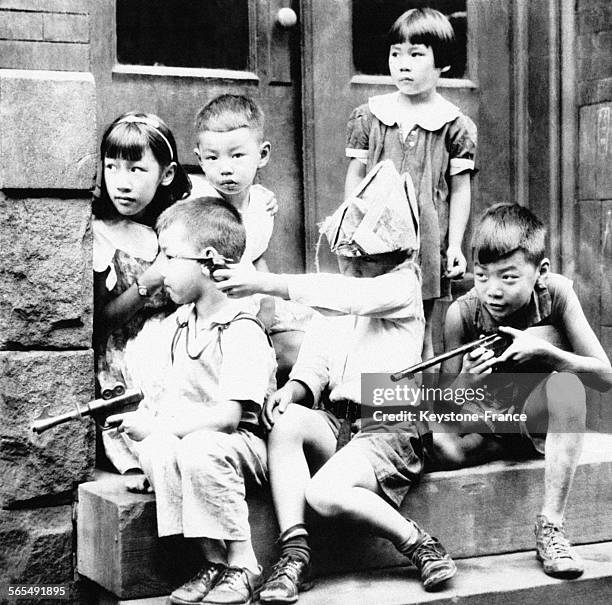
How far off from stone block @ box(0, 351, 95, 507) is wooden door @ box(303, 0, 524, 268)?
1.03 m

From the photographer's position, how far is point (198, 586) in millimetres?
2693

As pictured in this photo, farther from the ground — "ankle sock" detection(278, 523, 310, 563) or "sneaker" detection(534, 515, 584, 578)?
"ankle sock" detection(278, 523, 310, 563)

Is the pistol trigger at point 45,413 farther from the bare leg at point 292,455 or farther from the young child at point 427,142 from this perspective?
the young child at point 427,142

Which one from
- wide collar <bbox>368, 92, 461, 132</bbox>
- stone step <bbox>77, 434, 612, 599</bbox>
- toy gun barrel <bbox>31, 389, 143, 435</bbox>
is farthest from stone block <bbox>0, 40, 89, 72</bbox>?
stone step <bbox>77, 434, 612, 599</bbox>

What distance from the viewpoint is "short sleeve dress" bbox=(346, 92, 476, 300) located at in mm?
3529

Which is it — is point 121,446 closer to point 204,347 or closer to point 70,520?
point 70,520

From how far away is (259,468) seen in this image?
9.36 ft

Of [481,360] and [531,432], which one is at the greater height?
[481,360]

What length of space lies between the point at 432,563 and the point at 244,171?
1256 millimetres

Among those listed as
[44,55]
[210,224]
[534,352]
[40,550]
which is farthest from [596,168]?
[40,550]

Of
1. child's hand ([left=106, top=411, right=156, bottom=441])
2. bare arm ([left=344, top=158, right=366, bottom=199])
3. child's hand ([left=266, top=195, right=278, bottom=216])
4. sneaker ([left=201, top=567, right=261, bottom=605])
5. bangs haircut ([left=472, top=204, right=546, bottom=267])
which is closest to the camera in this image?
sneaker ([left=201, top=567, right=261, bottom=605])

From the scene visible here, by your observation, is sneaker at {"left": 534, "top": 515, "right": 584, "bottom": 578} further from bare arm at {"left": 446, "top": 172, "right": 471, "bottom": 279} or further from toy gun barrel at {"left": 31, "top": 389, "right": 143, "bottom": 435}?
toy gun barrel at {"left": 31, "top": 389, "right": 143, "bottom": 435}

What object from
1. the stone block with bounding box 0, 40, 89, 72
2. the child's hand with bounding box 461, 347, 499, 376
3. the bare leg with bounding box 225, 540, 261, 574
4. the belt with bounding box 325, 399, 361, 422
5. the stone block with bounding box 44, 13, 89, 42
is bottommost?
the bare leg with bounding box 225, 540, 261, 574

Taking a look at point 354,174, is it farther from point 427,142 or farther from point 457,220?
point 457,220
